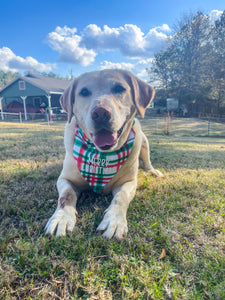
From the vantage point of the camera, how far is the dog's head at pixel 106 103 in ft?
6.25

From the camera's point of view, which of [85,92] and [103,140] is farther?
[85,92]

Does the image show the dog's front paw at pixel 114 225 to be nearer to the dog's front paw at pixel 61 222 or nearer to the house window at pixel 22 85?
the dog's front paw at pixel 61 222

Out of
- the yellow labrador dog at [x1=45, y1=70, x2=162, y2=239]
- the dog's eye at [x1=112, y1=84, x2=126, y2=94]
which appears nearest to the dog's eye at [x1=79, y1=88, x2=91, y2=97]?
the yellow labrador dog at [x1=45, y1=70, x2=162, y2=239]

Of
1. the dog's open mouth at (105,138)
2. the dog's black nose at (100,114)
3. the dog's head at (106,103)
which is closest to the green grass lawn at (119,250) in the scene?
the dog's open mouth at (105,138)

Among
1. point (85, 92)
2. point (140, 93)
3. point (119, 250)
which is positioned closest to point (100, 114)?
point (85, 92)

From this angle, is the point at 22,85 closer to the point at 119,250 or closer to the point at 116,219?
the point at 116,219

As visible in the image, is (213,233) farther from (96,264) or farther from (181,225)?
(96,264)

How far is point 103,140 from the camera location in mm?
2000

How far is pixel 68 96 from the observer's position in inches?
96.3

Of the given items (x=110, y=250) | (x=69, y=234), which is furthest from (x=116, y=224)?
Answer: (x=69, y=234)

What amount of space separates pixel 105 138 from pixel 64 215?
828 millimetres

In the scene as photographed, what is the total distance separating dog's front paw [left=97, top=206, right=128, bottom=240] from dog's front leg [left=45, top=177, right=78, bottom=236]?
0.27 metres

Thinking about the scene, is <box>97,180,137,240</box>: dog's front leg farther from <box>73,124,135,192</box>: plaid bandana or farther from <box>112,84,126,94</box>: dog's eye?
<box>112,84,126,94</box>: dog's eye

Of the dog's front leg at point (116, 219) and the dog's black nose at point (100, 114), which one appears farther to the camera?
the dog's black nose at point (100, 114)
